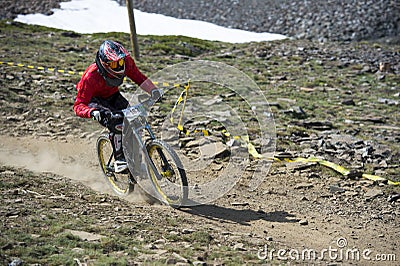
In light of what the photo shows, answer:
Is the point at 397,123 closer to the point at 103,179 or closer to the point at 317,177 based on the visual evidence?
the point at 317,177

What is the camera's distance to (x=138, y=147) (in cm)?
834

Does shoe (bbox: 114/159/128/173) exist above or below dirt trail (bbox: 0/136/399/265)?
above

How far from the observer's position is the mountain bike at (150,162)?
7.93m

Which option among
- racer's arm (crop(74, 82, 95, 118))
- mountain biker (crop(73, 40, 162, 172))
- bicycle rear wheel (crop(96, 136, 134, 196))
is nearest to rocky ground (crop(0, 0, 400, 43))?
bicycle rear wheel (crop(96, 136, 134, 196))

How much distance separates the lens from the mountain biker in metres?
7.99

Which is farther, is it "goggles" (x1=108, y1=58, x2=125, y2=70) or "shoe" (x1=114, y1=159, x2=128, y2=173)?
"shoe" (x1=114, y1=159, x2=128, y2=173)

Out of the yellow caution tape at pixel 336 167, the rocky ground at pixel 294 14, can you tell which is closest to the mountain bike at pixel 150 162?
the yellow caution tape at pixel 336 167

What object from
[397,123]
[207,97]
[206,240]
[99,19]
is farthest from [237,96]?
[99,19]

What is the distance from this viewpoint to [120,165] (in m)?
8.77

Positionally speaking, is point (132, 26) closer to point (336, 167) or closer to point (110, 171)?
point (110, 171)

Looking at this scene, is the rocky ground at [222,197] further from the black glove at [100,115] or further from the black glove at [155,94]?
the black glove at [155,94]

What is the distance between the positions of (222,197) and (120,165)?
2.02 m

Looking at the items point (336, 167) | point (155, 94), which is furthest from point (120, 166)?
point (336, 167)

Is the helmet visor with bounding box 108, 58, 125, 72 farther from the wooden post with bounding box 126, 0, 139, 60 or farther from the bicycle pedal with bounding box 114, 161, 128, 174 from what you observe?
the wooden post with bounding box 126, 0, 139, 60
